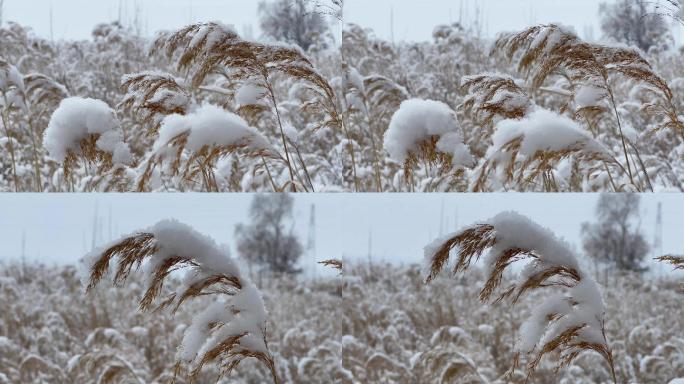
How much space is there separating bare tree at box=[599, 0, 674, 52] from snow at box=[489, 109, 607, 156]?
30cm

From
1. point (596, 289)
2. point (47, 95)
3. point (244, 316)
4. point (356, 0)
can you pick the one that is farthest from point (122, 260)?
point (596, 289)

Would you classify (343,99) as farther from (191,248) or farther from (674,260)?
(674,260)

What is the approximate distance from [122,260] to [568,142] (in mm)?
1017

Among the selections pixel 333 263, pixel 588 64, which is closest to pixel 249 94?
pixel 333 263

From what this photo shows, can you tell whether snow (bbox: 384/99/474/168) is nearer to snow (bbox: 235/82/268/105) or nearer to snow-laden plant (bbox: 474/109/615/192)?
snow-laden plant (bbox: 474/109/615/192)

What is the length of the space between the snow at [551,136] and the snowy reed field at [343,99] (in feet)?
0.33

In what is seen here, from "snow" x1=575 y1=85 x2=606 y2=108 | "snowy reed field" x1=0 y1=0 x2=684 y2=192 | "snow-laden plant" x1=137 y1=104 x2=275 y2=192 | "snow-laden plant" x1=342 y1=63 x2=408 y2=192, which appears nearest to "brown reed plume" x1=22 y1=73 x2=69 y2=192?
"snowy reed field" x1=0 y1=0 x2=684 y2=192

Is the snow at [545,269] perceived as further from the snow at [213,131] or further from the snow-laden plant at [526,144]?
the snow at [213,131]

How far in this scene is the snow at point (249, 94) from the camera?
199 centimetres

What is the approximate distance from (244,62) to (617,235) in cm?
109

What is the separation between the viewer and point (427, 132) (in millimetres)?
1913

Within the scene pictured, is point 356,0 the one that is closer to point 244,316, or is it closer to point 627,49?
point 627,49

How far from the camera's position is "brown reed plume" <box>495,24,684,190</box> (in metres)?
1.93

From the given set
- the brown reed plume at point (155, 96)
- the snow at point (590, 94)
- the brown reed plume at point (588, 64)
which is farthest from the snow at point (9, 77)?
the snow at point (590, 94)
